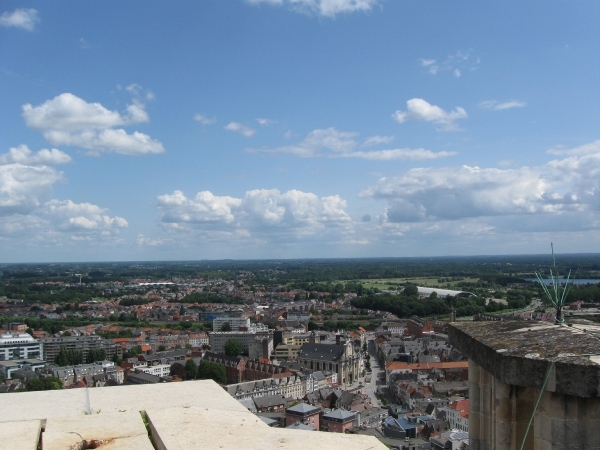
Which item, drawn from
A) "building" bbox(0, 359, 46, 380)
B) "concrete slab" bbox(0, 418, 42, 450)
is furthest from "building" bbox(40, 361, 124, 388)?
"concrete slab" bbox(0, 418, 42, 450)

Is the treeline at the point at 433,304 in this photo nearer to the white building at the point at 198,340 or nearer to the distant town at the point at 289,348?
the distant town at the point at 289,348

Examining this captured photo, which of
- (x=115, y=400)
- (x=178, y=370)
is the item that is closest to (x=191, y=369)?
(x=178, y=370)

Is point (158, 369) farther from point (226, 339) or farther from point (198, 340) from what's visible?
point (198, 340)

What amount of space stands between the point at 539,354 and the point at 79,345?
5733 cm

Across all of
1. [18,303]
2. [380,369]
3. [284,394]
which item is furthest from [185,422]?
[18,303]

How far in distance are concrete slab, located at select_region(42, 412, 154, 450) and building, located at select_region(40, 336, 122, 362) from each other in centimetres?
5321

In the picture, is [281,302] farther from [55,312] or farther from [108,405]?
[108,405]

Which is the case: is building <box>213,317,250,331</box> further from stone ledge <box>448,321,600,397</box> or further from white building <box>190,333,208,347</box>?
stone ledge <box>448,321,600,397</box>

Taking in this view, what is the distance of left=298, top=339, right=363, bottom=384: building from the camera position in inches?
1816

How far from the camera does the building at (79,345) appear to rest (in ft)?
175

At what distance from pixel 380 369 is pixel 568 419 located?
51235mm

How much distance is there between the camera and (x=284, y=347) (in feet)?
184

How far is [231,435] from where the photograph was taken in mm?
2223

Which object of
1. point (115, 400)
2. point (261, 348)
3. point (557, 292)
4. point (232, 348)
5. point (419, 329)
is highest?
point (557, 292)
